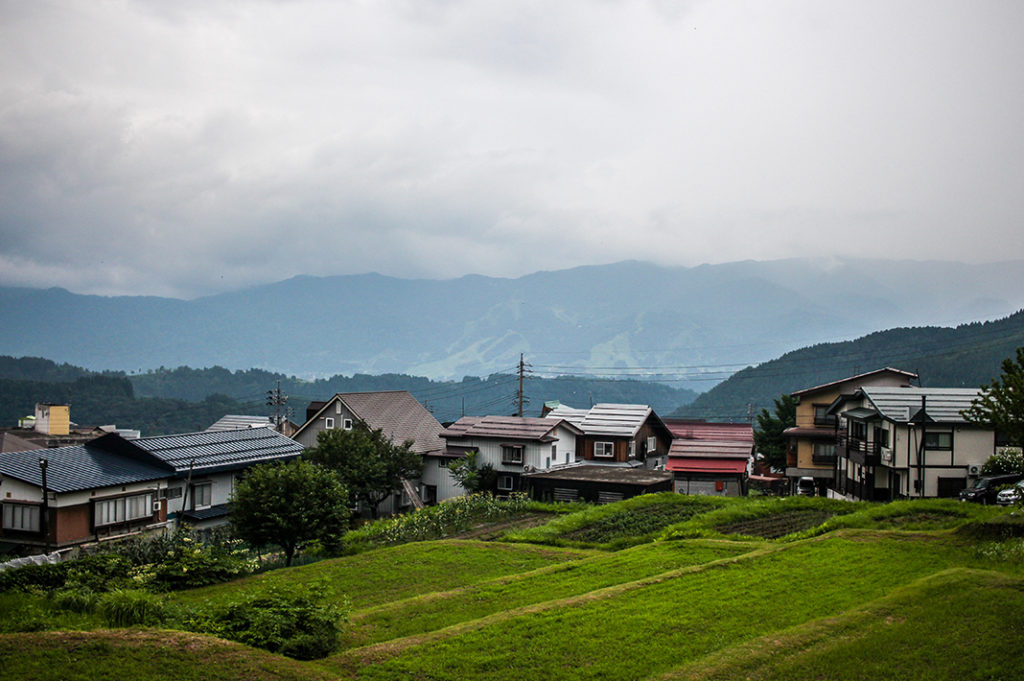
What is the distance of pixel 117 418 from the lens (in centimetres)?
10300

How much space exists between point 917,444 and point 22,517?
3515 cm

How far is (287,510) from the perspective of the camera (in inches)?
1045

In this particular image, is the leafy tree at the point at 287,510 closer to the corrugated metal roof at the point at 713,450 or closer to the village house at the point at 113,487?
the village house at the point at 113,487

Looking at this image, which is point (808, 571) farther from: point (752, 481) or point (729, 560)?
point (752, 481)

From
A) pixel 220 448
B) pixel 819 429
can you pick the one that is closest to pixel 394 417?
pixel 220 448

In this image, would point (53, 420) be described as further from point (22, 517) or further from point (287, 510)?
point (287, 510)

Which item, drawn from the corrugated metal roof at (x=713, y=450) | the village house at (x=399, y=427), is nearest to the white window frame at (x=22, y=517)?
the village house at (x=399, y=427)

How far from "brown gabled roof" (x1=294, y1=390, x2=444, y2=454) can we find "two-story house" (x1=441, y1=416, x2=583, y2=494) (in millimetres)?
2360

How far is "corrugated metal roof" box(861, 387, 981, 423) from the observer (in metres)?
30.3

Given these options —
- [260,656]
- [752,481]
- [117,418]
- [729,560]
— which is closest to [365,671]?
[260,656]

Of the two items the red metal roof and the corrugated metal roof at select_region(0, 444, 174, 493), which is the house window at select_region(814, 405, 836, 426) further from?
the corrugated metal roof at select_region(0, 444, 174, 493)

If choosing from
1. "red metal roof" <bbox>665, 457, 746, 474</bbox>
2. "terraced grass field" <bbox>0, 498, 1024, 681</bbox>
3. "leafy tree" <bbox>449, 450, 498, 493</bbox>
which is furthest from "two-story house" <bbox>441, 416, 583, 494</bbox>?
"terraced grass field" <bbox>0, 498, 1024, 681</bbox>

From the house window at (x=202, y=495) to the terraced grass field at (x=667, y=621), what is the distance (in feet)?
54.4

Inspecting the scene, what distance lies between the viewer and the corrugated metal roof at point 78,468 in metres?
30.7
